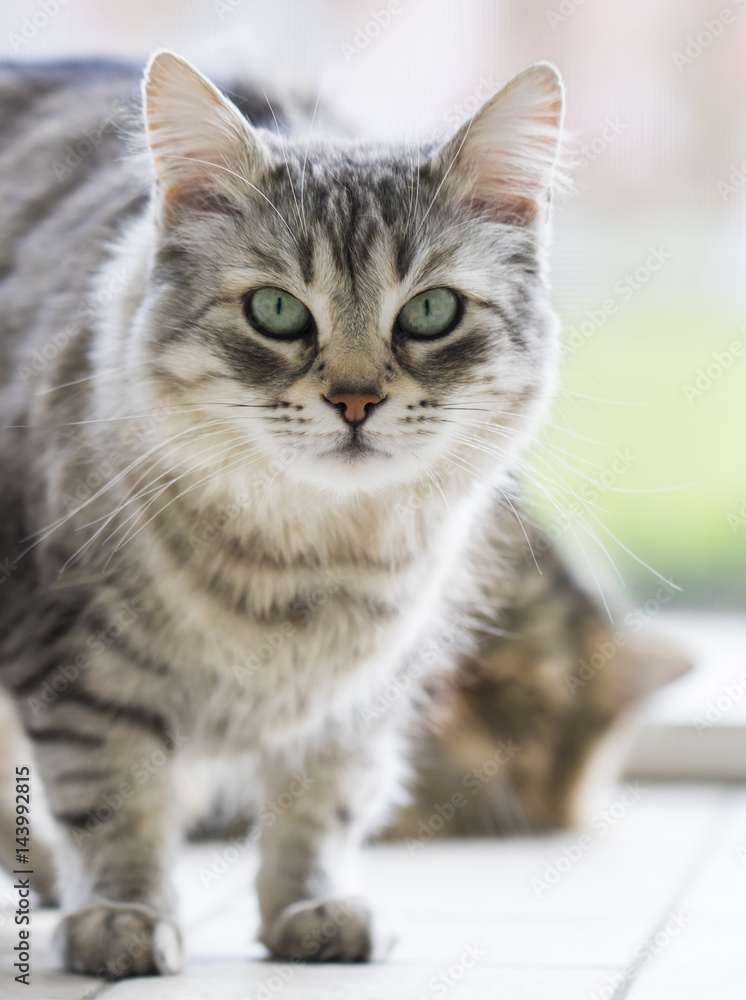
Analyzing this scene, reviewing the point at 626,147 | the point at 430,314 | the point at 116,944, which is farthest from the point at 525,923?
the point at 626,147

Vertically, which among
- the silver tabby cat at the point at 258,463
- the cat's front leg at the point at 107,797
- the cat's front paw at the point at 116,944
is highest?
the silver tabby cat at the point at 258,463

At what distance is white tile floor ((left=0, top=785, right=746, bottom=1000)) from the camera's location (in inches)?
48.9

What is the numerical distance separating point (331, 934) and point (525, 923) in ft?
1.01

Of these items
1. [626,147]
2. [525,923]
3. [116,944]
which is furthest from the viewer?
[626,147]

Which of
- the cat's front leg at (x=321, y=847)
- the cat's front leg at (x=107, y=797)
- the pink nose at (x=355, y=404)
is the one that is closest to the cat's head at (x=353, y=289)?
the pink nose at (x=355, y=404)

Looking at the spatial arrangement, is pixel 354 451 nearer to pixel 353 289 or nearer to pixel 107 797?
pixel 353 289

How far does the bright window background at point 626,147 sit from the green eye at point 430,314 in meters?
0.50

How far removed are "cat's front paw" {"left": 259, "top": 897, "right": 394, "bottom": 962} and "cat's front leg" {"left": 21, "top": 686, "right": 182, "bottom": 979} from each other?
0.48 ft

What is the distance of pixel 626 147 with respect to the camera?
224 cm

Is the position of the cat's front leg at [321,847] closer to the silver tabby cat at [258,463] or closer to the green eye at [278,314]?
the silver tabby cat at [258,463]

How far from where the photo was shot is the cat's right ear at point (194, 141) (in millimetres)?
1373

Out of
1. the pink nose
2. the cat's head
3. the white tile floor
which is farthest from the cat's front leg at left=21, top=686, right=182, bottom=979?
the pink nose

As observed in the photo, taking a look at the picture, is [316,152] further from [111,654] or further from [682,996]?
[682,996]

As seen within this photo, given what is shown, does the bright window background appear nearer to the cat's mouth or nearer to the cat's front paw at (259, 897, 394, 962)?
the cat's mouth
